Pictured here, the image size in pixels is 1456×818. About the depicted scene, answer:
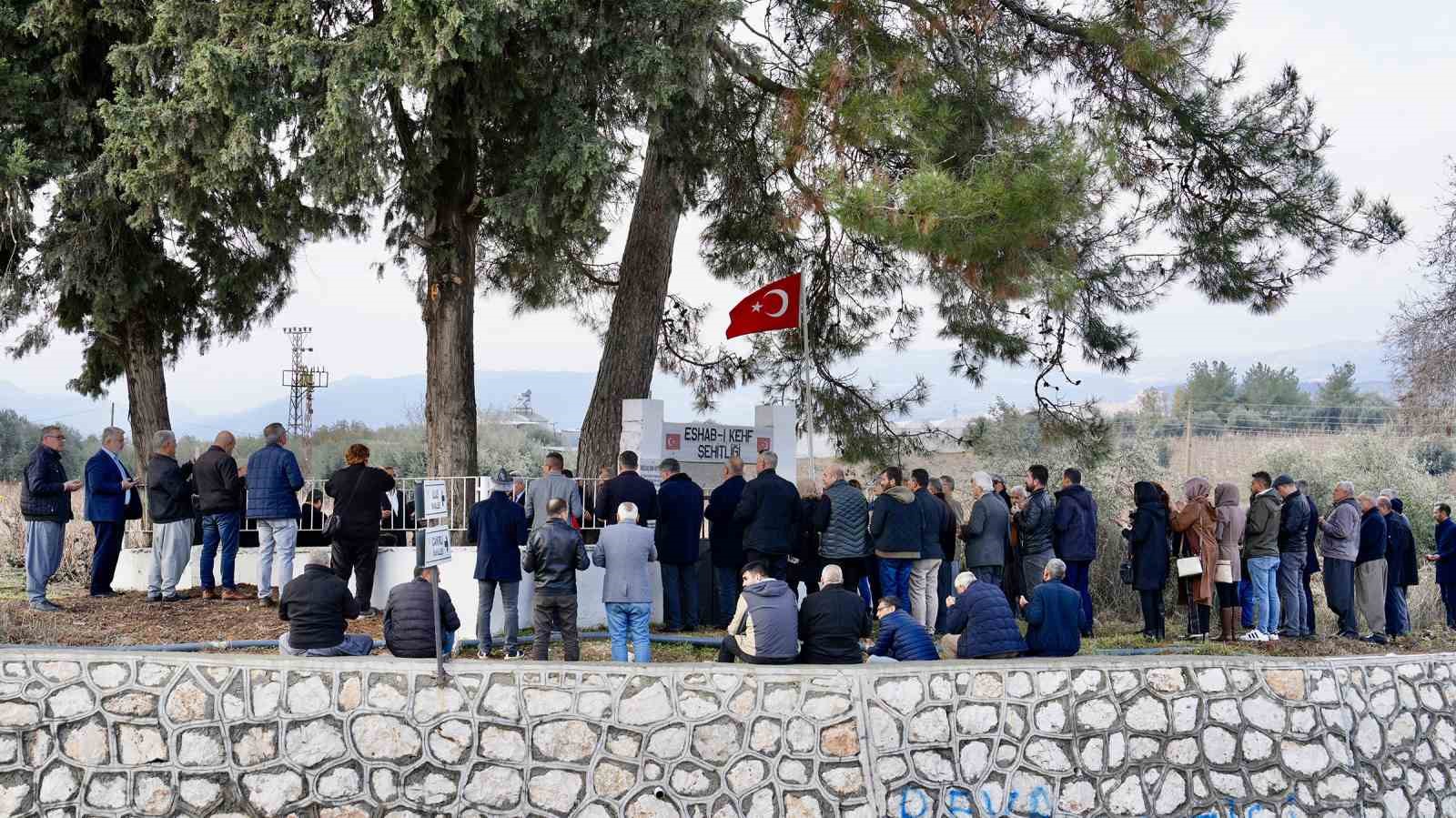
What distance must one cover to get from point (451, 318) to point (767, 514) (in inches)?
210

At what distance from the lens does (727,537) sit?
483 inches

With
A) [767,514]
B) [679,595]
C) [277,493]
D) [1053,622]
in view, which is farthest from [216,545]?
[1053,622]

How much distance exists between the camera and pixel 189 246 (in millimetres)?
15711

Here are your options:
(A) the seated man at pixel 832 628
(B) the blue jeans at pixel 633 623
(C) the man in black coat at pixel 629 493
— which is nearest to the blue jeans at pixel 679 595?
(C) the man in black coat at pixel 629 493

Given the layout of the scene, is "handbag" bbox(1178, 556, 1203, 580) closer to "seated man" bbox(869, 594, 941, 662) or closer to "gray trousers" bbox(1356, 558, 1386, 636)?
"gray trousers" bbox(1356, 558, 1386, 636)

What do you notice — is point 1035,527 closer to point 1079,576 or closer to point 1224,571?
point 1079,576

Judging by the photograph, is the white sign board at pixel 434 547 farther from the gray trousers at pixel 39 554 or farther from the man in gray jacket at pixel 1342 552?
the man in gray jacket at pixel 1342 552

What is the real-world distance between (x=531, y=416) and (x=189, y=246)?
121 feet

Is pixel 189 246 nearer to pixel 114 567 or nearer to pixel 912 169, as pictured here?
pixel 114 567

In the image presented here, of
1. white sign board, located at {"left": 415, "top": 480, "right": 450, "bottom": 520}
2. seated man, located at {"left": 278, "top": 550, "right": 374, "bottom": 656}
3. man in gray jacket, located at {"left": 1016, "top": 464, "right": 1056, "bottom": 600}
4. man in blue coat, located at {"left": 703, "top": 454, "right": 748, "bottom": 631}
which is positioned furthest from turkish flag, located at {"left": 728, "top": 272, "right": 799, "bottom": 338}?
seated man, located at {"left": 278, "top": 550, "right": 374, "bottom": 656}

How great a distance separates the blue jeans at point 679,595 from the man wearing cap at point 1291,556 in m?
5.78

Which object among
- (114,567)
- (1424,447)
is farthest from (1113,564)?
(1424,447)

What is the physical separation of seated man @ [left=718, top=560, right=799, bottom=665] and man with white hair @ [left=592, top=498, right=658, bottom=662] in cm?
158

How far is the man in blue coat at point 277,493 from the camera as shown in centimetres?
1208
